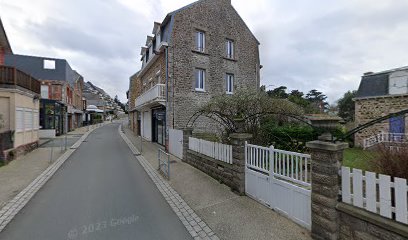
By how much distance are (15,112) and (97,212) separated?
9987mm

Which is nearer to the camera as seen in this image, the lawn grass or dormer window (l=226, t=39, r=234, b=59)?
the lawn grass

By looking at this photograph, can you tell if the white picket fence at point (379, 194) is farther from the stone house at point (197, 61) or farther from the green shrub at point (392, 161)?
the stone house at point (197, 61)

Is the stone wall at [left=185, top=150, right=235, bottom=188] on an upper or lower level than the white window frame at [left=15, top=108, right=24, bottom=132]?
lower

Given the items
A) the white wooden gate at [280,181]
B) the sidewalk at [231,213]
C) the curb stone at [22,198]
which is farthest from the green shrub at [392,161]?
the curb stone at [22,198]

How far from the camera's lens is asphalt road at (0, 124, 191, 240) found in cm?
400

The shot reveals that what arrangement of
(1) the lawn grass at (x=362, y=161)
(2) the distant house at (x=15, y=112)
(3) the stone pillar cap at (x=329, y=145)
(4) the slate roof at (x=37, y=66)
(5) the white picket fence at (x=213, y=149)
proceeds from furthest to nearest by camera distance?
(4) the slate roof at (x=37, y=66) → (2) the distant house at (x=15, y=112) → (5) the white picket fence at (x=213, y=149) → (1) the lawn grass at (x=362, y=161) → (3) the stone pillar cap at (x=329, y=145)

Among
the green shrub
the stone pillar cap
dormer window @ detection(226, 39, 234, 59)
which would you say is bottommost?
the green shrub

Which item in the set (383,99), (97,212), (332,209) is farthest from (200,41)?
(383,99)

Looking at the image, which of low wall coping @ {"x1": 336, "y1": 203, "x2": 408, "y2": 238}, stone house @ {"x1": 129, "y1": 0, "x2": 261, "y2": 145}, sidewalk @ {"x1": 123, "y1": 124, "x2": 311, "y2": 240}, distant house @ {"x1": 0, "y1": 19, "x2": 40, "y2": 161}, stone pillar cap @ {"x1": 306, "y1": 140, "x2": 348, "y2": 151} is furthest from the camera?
stone house @ {"x1": 129, "y1": 0, "x2": 261, "y2": 145}

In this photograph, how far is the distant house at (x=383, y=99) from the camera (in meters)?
14.3

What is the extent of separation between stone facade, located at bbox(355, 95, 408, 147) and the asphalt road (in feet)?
54.4

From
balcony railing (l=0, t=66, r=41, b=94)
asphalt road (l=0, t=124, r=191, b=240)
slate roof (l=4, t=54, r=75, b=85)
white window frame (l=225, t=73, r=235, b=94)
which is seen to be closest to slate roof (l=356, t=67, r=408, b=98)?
white window frame (l=225, t=73, r=235, b=94)

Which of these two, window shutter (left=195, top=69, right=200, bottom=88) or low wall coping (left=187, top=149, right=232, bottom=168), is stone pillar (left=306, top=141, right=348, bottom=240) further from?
window shutter (left=195, top=69, right=200, bottom=88)

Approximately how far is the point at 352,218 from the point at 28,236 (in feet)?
17.9
